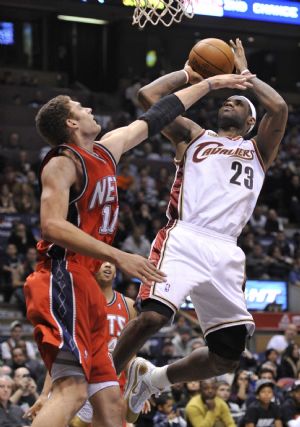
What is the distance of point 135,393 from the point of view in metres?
6.80

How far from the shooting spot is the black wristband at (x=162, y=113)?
5.62m

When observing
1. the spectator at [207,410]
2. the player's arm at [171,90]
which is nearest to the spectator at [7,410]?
the spectator at [207,410]

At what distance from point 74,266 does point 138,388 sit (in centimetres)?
190

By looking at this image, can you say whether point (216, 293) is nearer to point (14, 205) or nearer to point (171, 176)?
point (14, 205)

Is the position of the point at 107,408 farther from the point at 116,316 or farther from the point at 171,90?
the point at 116,316

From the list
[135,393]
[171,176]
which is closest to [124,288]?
[171,176]

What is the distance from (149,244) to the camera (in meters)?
16.9

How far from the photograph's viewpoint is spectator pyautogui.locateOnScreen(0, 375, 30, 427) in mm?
9616

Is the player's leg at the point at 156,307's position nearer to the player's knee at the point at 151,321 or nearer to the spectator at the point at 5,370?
the player's knee at the point at 151,321

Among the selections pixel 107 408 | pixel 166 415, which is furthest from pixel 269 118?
pixel 166 415

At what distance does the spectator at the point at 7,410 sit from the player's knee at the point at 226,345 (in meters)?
3.61

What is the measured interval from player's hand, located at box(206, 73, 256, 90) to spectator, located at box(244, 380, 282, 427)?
567cm

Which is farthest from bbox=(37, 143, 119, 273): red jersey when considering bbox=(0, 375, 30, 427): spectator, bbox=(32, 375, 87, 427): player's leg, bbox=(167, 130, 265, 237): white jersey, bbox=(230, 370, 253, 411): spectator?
bbox=(230, 370, 253, 411): spectator

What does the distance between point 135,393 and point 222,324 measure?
2.82 ft
